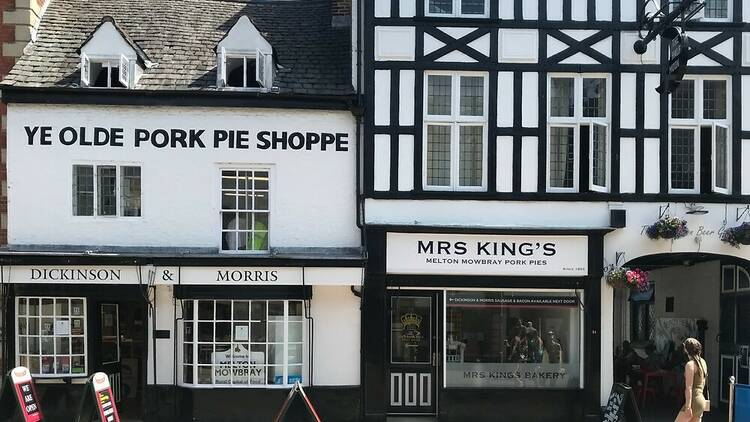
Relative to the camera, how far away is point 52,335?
13977 mm

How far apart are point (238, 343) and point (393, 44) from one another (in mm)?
5523

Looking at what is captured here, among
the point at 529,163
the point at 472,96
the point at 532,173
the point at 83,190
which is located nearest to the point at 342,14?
the point at 472,96

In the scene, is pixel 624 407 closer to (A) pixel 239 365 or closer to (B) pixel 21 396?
(A) pixel 239 365

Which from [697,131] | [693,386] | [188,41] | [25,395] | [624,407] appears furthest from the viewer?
[188,41]

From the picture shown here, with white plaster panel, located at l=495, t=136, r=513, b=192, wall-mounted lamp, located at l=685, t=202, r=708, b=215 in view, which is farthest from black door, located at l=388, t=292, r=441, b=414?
wall-mounted lamp, located at l=685, t=202, r=708, b=215

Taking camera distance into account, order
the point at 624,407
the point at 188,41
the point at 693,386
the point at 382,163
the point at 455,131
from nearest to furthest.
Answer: the point at 693,386
the point at 624,407
the point at 382,163
the point at 455,131
the point at 188,41

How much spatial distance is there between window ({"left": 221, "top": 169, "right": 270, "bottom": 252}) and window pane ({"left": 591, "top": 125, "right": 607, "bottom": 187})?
5.49m

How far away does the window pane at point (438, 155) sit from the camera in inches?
573

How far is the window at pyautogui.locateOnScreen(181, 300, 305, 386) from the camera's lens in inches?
553

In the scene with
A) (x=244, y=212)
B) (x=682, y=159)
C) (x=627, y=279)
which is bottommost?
(x=627, y=279)

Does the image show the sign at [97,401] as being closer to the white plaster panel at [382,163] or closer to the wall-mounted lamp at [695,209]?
the white plaster panel at [382,163]

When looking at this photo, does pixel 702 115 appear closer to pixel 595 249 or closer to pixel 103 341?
pixel 595 249

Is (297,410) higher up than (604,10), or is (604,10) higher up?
(604,10)

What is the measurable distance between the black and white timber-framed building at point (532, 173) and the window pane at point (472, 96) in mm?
26
